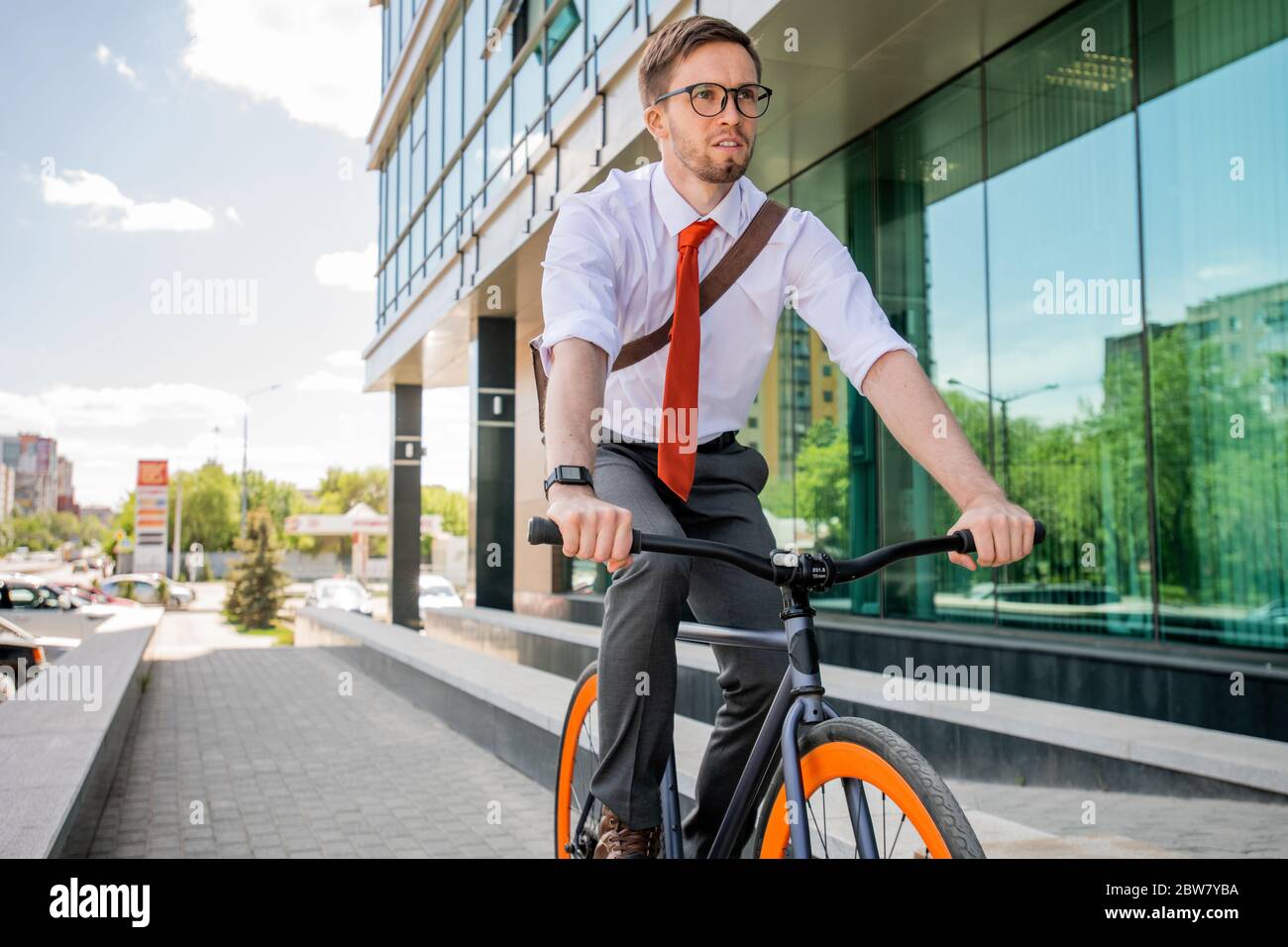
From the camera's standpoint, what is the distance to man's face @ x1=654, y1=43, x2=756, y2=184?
91.8 inches

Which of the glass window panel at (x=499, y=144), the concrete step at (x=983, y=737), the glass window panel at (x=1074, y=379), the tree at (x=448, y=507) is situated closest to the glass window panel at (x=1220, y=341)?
the glass window panel at (x=1074, y=379)

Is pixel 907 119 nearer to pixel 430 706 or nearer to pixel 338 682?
pixel 430 706

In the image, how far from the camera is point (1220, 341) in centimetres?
703

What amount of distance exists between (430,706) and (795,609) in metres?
8.06

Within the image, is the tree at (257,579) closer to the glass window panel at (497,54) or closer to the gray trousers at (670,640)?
the glass window panel at (497,54)

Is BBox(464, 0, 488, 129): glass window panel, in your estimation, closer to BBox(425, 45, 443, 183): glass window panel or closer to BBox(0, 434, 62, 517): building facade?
BBox(425, 45, 443, 183): glass window panel

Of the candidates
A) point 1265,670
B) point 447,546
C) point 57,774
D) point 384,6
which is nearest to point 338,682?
point 57,774

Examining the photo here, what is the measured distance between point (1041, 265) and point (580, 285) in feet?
24.2

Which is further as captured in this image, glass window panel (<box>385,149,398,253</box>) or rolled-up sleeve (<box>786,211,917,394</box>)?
glass window panel (<box>385,149,398,253</box>)

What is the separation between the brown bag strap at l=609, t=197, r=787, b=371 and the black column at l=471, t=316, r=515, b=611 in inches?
576

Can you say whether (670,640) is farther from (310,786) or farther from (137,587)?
(137,587)

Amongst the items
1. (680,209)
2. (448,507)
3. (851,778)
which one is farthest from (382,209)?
(448,507)

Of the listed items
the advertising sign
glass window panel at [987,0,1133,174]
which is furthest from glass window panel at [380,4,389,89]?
glass window panel at [987,0,1133,174]

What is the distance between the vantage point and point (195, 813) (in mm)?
5754
